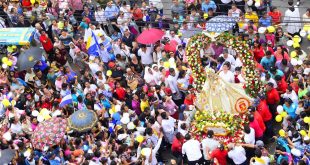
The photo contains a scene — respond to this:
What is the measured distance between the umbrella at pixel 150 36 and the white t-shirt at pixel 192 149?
4.09 m

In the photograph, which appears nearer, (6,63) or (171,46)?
(171,46)

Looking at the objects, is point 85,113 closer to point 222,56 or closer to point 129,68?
point 129,68

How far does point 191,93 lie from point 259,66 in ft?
6.26

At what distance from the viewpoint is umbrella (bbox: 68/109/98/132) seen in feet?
55.9

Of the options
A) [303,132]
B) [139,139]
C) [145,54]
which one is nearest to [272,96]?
[303,132]

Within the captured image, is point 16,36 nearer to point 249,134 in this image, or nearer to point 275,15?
point 275,15

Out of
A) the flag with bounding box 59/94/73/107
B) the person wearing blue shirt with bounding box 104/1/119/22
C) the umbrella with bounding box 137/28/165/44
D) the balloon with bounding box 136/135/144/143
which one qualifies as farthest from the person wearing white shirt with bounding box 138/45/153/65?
the balloon with bounding box 136/135/144/143

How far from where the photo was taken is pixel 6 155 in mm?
16406

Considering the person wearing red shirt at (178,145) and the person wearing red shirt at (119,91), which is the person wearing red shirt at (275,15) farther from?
the person wearing red shirt at (178,145)

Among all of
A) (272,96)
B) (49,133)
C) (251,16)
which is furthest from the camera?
(251,16)

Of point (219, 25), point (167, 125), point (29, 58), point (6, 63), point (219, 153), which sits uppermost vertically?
point (219, 25)

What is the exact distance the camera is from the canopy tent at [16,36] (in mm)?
20844

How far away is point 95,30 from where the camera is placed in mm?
20641

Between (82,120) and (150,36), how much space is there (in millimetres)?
3691
